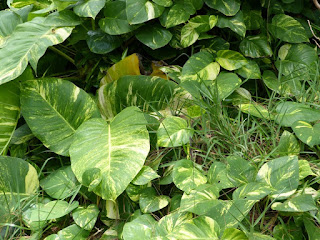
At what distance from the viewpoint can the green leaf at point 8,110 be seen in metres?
1.44

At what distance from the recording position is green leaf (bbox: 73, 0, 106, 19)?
58.7 inches

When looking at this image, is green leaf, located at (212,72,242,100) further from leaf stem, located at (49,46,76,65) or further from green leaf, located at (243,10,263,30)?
leaf stem, located at (49,46,76,65)

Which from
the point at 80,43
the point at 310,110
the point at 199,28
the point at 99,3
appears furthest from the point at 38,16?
the point at 310,110

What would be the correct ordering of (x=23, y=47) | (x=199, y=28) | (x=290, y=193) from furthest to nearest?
(x=199, y=28) → (x=23, y=47) → (x=290, y=193)

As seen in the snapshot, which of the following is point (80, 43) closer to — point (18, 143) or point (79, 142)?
point (18, 143)

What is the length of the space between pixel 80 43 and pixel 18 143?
23.2 inches

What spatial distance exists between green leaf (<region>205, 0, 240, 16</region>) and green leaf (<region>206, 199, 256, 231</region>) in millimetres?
921

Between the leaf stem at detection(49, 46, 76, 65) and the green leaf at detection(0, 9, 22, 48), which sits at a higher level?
the green leaf at detection(0, 9, 22, 48)

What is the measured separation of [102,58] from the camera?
5.91 feet

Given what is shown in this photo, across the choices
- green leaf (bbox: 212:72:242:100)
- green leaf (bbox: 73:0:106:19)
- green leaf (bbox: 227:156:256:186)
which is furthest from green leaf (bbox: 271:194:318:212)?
green leaf (bbox: 73:0:106:19)

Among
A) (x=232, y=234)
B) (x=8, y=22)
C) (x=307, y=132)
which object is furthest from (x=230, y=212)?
(x=8, y=22)

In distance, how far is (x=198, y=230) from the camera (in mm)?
987

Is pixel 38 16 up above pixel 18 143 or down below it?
above

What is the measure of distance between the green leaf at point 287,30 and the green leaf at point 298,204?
0.98m
